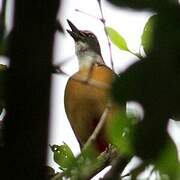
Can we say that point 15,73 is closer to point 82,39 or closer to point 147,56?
point 147,56

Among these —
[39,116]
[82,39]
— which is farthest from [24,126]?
[82,39]

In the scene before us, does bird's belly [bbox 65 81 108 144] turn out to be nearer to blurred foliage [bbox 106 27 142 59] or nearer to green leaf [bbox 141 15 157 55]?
blurred foliage [bbox 106 27 142 59]

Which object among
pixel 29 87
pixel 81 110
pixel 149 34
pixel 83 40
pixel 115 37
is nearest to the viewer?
pixel 29 87

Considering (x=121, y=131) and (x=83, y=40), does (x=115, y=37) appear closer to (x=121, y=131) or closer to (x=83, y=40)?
(x=121, y=131)

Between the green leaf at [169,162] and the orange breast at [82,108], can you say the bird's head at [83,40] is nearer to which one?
the orange breast at [82,108]

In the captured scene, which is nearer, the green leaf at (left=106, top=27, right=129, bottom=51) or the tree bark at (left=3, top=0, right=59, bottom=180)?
the tree bark at (left=3, top=0, right=59, bottom=180)

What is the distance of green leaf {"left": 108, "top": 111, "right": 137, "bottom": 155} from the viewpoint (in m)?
0.86

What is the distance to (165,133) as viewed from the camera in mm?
755

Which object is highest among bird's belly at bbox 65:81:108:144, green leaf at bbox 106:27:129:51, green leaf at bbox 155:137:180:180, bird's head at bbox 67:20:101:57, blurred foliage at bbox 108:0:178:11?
blurred foliage at bbox 108:0:178:11

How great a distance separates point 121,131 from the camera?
2.86ft

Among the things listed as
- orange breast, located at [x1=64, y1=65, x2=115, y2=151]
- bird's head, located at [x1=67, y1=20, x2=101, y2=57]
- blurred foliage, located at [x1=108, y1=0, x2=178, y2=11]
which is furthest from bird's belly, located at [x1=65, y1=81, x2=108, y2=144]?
blurred foliage, located at [x1=108, y1=0, x2=178, y2=11]

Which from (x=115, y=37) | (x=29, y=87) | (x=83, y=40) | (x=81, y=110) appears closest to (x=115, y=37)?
(x=115, y=37)

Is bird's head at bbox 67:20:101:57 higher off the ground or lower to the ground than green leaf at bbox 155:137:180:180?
lower

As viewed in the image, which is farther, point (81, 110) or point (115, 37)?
point (81, 110)
